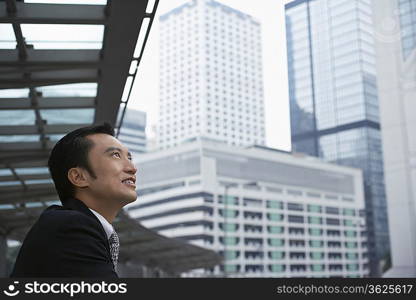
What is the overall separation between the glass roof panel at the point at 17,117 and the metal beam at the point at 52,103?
9.1 inches

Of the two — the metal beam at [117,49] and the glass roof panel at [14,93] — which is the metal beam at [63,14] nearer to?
the metal beam at [117,49]

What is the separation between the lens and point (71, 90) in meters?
9.53

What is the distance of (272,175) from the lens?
110 metres

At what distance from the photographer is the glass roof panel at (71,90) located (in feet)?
30.5

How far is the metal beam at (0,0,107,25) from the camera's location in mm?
Result: 6949

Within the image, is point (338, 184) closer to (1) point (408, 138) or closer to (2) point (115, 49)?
(1) point (408, 138)

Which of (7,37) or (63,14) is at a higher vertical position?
(63,14)

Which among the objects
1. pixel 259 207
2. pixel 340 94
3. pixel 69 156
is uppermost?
pixel 340 94

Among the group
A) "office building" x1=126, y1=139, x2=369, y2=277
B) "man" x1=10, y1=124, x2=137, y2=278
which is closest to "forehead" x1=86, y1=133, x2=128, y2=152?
"man" x1=10, y1=124, x2=137, y2=278

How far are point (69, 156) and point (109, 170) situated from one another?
0.10 metres

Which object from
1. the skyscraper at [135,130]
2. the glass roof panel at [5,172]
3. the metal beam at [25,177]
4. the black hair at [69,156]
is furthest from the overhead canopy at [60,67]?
the skyscraper at [135,130]

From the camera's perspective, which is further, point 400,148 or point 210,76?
point 210,76

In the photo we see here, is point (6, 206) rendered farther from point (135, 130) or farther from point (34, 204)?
point (135, 130)

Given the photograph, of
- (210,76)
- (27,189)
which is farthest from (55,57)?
(210,76)
